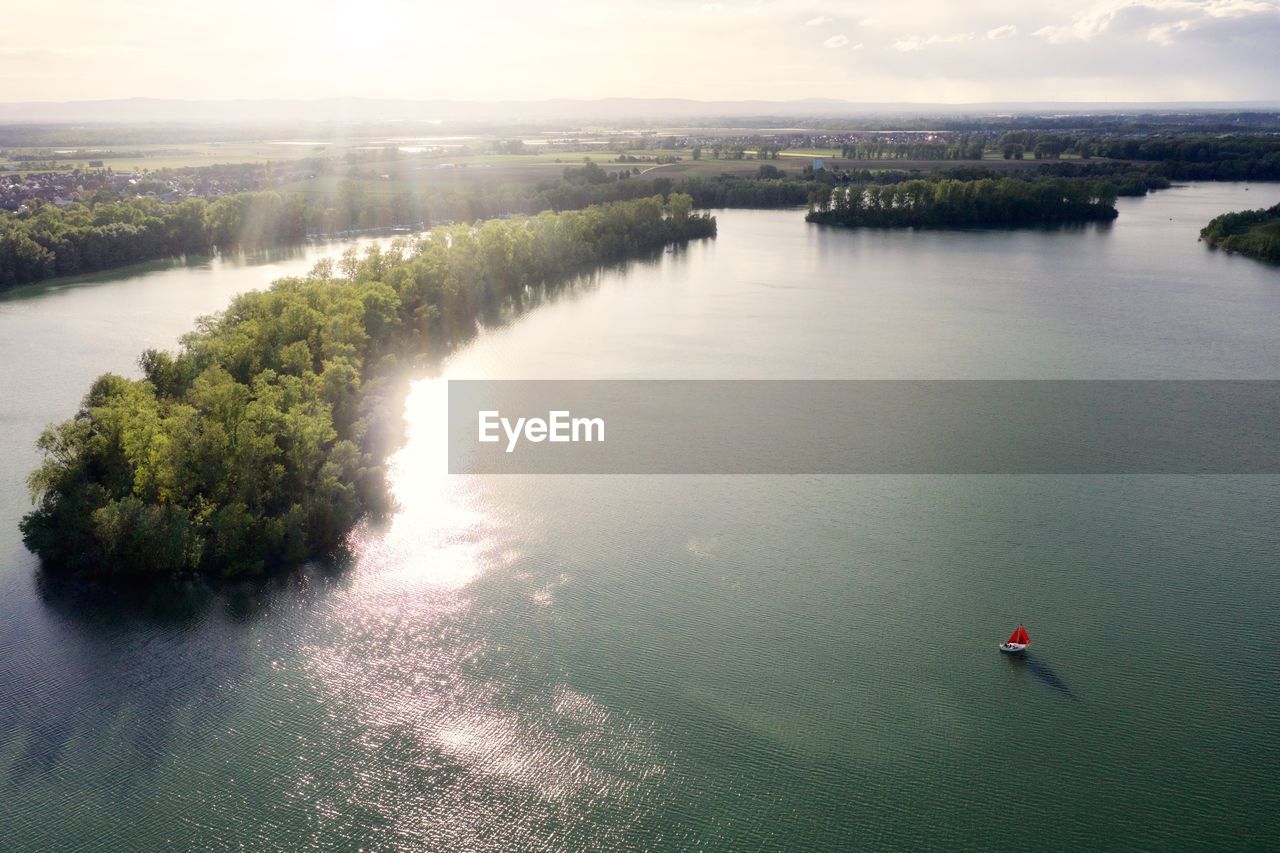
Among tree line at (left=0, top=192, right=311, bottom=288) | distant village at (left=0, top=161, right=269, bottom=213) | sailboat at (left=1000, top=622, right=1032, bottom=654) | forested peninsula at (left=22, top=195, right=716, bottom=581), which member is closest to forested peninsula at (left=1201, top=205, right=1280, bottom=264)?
sailboat at (left=1000, top=622, right=1032, bottom=654)

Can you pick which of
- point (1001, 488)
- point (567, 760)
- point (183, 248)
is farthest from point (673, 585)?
point (183, 248)

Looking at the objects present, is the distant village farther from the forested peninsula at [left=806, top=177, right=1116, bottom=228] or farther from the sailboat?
the sailboat

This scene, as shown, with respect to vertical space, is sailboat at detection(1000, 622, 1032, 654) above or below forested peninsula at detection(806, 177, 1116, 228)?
below

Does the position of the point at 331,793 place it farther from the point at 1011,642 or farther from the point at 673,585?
the point at 1011,642

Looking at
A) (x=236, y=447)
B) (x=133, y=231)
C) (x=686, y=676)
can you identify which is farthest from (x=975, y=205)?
(x=236, y=447)

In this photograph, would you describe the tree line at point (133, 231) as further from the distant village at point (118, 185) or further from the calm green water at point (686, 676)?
the calm green water at point (686, 676)

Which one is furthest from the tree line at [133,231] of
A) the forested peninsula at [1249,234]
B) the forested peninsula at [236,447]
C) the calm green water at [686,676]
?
the forested peninsula at [1249,234]
